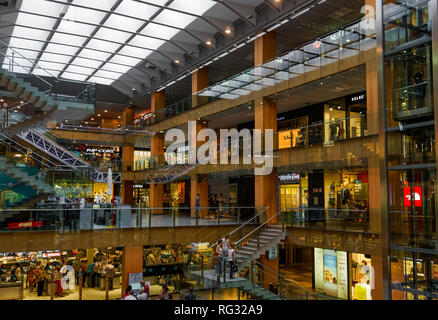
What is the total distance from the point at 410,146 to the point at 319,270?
14.8 metres

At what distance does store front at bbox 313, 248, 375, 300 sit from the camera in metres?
18.6

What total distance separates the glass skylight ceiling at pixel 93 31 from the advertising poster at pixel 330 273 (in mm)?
14812

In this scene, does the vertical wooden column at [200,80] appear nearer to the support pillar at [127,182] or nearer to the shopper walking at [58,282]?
the support pillar at [127,182]

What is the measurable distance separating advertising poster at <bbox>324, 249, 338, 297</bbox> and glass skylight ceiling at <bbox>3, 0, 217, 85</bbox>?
14.8 m

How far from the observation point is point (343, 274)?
2017cm

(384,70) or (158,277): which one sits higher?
(384,70)

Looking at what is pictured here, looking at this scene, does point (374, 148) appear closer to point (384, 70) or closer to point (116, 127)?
point (384, 70)

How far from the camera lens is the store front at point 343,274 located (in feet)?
61.1

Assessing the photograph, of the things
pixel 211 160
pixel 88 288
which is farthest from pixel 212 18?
pixel 88 288

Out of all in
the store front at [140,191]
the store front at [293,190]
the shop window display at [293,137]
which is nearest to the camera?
the shop window display at [293,137]

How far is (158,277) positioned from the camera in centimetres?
2333

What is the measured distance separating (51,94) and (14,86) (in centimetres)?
161

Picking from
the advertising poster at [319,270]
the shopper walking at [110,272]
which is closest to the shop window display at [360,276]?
the advertising poster at [319,270]

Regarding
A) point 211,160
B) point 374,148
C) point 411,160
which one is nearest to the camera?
point 411,160
